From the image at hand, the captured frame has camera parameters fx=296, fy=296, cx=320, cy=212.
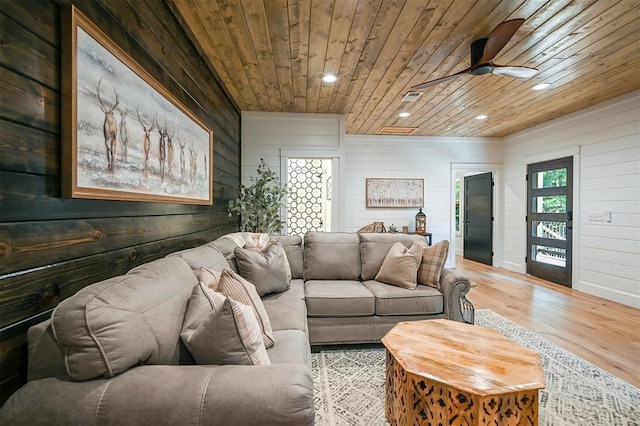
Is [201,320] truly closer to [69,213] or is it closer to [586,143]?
[69,213]

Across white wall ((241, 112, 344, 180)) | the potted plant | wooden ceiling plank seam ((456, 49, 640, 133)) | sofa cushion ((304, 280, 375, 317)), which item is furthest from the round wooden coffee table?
white wall ((241, 112, 344, 180))

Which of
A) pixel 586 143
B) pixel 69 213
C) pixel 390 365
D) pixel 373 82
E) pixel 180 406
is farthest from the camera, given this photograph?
pixel 586 143

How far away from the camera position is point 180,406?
0.88 m

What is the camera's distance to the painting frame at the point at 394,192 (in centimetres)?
599

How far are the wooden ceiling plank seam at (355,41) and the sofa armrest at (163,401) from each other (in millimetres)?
2447

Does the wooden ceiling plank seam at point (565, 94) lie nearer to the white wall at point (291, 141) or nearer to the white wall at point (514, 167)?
the white wall at point (514, 167)

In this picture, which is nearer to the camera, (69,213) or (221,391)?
(221,391)

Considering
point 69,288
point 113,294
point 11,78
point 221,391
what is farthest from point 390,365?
point 11,78

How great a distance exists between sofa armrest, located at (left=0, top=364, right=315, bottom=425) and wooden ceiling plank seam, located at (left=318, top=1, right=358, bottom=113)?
2422mm

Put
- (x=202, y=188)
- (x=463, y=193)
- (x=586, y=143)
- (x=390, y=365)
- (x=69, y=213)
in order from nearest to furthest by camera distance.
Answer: (x=69, y=213) → (x=390, y=365) → (x=202, y=188) → (x=586, y=143) → (x=463, y=193)

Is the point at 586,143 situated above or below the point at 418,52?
below

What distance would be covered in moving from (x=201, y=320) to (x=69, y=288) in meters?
0.57

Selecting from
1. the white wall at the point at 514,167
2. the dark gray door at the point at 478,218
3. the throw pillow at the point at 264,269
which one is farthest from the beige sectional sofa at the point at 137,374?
the dark gray door at the point at 478,218

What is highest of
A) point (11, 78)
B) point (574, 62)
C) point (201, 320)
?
point (574, 62)
